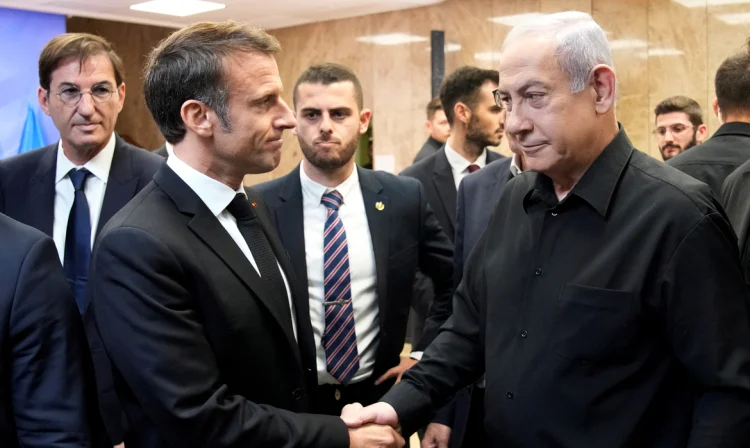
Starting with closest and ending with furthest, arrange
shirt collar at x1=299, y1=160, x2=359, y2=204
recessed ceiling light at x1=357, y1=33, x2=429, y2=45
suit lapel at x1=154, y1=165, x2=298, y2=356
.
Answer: suit lapel at x1=154, y1=165, x2=298, y2=356 < shirt collar at x1=299, y1=160, x2=359, y2=204 < recessed ceiling light at x1=357, y1=33, x2=429, y2=45

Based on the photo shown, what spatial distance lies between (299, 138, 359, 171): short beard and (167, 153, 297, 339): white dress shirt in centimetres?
88

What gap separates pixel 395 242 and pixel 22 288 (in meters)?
1.48

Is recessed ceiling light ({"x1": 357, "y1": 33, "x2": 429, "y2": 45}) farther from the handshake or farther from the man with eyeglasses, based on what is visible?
the handshake

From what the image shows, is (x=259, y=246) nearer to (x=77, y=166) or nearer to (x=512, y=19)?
(x=77, y=166)

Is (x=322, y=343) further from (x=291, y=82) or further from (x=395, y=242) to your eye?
(x=291, y=82)

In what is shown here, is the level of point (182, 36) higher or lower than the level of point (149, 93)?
higher

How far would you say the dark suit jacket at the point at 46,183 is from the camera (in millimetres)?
2912

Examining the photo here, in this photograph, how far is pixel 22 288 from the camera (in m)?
1.70

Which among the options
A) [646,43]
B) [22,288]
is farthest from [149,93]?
[646,43]

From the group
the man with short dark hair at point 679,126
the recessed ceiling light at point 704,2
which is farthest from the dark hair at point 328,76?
the recessed ceiling light at point 704,2

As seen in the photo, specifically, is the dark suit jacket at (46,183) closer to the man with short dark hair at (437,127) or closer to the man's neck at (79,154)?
the man's neck at (79,154)

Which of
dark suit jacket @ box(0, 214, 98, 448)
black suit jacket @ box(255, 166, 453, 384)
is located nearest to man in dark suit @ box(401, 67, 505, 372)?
black suit jacket @ box(255, 166, 453, 384)

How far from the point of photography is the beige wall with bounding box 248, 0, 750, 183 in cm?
825

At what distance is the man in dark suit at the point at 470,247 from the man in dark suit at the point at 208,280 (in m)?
0.45
